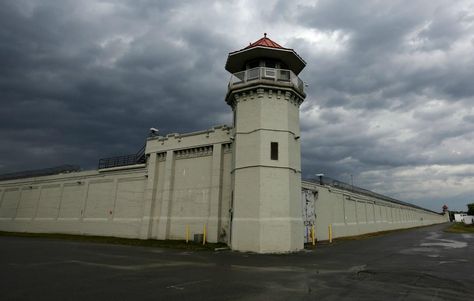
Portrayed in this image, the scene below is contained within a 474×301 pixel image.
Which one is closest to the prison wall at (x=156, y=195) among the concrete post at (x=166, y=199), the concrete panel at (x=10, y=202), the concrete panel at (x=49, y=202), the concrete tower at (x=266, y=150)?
the concrete post at (x=166, y=199)

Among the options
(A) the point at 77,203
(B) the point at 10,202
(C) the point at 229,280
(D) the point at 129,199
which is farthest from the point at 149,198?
(B) the point at 10,202

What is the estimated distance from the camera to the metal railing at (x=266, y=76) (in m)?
21.6

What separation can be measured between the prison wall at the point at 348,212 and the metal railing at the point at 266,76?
392 inches

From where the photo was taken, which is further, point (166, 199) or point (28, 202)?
point (28, 202)

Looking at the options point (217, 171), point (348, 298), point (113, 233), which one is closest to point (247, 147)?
point (217, 171)

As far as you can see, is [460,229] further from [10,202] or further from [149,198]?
[10,202]

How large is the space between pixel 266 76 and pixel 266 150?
16.3ft

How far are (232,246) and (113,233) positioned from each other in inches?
610

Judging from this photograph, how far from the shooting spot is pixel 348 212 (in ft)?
→ 126

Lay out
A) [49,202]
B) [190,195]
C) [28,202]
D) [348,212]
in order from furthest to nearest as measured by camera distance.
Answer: [28,202], [348,212], [49,202], [190,195]

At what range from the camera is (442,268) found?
1265 centimetres

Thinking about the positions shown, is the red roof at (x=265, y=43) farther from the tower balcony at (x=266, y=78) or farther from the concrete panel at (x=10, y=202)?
the concrete panel at (x=10, y=202)

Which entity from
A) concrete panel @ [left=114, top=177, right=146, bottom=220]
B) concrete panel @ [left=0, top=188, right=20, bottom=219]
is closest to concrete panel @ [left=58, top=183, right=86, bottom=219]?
concrete panel @ [left=114, top=177, right=146, bottom=220]

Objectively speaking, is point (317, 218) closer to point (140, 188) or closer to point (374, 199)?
point (140, 188)
